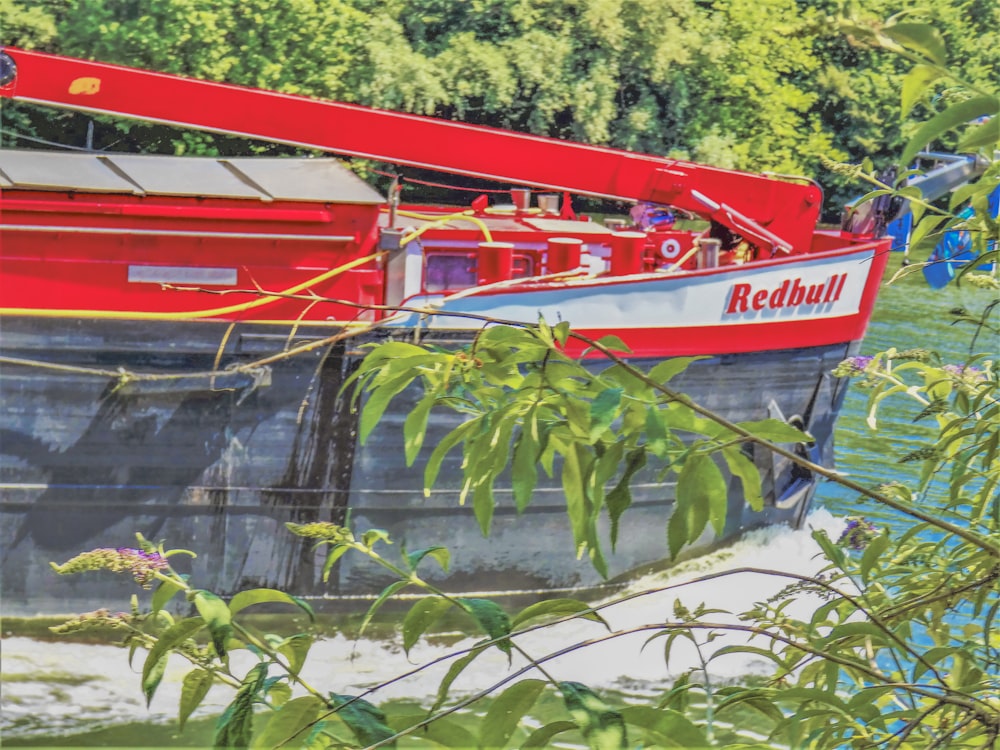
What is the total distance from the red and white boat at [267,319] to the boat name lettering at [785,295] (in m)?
0.01

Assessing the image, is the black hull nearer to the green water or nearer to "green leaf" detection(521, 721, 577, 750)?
the green water

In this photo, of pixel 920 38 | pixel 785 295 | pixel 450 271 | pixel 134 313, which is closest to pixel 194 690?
pixel 920 38

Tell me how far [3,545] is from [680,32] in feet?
29.2

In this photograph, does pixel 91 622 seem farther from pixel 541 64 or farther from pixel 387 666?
pixel 541 64

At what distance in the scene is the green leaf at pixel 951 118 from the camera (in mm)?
545

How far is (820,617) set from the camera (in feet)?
2.81

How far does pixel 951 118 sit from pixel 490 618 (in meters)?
0.32

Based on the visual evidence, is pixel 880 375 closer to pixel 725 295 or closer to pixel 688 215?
pixel 725 295

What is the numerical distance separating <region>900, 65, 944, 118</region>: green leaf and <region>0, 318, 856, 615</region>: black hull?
290 centimetres

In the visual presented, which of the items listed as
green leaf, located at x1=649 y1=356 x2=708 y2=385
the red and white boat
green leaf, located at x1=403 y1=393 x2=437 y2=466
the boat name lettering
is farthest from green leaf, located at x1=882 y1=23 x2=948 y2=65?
the boat name lettering

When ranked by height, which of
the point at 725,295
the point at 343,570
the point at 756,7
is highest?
the point at 756,7

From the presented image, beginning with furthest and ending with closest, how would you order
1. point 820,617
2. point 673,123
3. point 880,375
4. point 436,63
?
point 673,123
point 436,63
point 880,375
point 820,617

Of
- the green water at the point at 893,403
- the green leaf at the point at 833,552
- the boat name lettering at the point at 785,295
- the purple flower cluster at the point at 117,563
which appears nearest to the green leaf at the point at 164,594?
the purple flower cluster at the point at 117,563

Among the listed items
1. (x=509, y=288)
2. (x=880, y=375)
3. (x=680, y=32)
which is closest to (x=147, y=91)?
(x=509, y=288)
